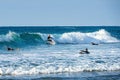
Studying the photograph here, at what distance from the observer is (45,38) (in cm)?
5109

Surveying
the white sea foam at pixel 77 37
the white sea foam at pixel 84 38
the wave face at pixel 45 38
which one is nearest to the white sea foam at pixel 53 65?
the wave face at pixel 45 38

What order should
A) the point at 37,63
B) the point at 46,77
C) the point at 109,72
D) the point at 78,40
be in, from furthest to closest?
the point at 78,40, the point at 37,63, the point at 109,72, the point at 46,77

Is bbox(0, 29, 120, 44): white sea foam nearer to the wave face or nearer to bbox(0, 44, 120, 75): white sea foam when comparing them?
the wave face

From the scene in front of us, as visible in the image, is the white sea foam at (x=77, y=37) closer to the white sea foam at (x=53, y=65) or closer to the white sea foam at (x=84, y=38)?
the white sea foam at (x=84, y=38)

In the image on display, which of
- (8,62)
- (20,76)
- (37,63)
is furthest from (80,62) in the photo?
(20,76)

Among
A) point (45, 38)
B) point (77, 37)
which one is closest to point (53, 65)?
point (45, 38)

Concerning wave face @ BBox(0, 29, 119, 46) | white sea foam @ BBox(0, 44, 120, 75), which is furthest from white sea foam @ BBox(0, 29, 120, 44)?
white sea foam @ BBox(0, 44, 120, 75)

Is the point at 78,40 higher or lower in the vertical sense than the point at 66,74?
higher

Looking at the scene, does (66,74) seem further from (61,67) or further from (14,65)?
(14,65)

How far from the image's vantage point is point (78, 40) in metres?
51.3

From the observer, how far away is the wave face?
42150 mm

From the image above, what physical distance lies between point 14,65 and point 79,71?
3.17m

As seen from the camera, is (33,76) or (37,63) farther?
(37,63)

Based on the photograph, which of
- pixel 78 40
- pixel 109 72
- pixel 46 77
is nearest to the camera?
pixel 46 77
